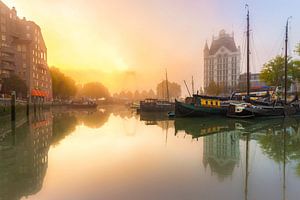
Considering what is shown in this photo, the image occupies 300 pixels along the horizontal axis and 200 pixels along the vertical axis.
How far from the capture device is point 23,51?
72438 mm

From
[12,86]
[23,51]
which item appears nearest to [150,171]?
[12,86]

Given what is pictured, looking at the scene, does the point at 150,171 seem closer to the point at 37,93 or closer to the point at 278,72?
the point at 278,72

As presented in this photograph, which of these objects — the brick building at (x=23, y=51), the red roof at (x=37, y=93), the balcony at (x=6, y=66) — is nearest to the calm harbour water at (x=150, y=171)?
the balcony at (x=6, y=66)

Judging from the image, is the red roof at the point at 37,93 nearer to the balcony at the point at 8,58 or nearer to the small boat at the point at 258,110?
the balcony at the point at 8,58

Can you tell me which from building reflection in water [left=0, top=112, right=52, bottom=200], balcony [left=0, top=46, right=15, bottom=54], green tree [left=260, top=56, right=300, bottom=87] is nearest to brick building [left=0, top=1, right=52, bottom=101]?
balcony [left=0, top=46, right=15, bottom=54]

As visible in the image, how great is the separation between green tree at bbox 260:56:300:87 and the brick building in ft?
178

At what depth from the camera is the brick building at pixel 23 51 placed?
6425 cm

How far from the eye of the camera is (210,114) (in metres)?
40.0

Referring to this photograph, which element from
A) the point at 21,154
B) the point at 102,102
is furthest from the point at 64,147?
the point at 102,102

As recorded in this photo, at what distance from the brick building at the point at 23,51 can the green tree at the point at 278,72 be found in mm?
54330

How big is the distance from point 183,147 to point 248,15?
3496cm

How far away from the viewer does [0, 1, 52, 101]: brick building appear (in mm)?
64250

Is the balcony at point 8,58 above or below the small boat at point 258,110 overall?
above

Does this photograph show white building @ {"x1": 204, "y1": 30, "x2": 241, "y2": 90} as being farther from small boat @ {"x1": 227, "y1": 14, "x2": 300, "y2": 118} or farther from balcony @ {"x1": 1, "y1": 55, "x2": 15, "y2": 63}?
balcony @ {"x1": 1, "y1": 55, "x2": 15, "y2": 63}
